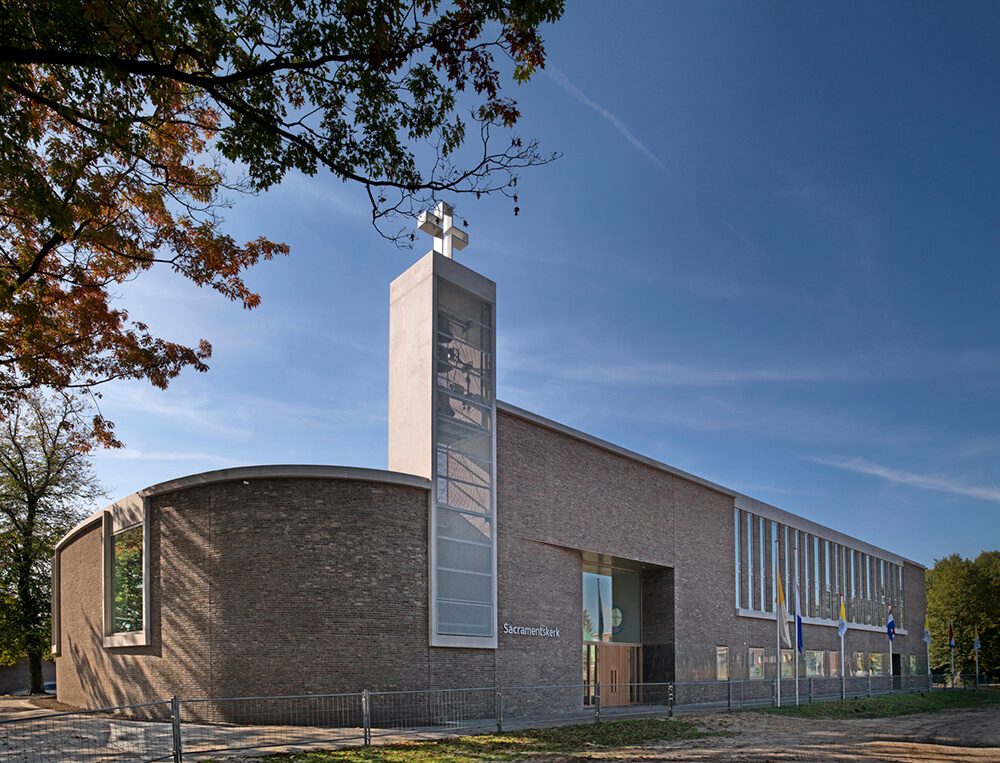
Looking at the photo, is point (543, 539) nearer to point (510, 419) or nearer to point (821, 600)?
point (510, 419)

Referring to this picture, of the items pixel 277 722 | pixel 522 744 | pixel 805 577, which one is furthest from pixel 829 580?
pixel 277 722

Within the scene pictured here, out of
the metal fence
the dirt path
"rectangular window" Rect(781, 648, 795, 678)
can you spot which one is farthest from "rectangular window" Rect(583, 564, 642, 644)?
"rectangular window" Rect(781, 648, 795, 678)

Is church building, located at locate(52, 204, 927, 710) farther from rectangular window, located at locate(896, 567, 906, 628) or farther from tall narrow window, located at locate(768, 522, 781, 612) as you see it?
rectangular window, located at locate(896, 567, 906, 628)

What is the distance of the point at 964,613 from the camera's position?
66.6 meters

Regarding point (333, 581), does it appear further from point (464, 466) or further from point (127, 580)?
point (127, 580)

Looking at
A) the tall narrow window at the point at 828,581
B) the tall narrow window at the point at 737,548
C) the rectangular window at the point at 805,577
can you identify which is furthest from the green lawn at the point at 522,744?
the tall narrow window at the point at 828,581

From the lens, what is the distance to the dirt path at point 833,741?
51.4 ft

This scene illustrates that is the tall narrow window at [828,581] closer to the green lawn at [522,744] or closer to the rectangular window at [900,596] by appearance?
the rectangular window at [900,596]

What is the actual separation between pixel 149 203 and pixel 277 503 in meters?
8.18

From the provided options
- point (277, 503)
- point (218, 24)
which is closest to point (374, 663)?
point (277, 503)

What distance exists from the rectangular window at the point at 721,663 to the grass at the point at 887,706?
3940 mm

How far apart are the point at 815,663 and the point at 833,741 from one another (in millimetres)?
26409

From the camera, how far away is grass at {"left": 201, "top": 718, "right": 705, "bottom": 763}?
13938 millimetres

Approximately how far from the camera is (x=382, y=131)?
10125mm
